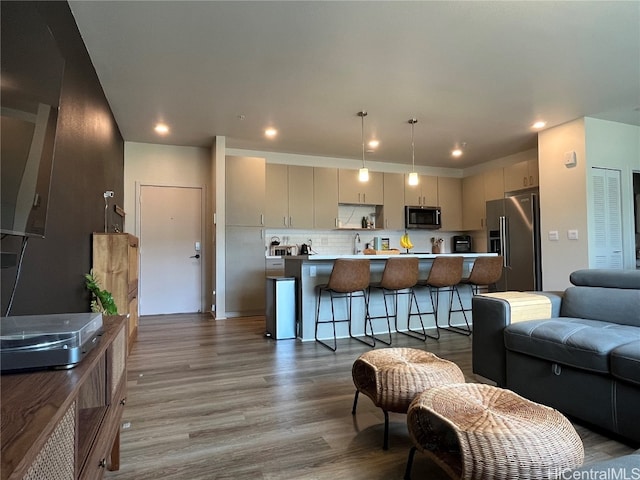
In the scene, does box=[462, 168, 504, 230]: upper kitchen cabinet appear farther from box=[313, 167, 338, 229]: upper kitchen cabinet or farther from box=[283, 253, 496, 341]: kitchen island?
box=[313, 167, 338, 229]: upper kitchen cabinet

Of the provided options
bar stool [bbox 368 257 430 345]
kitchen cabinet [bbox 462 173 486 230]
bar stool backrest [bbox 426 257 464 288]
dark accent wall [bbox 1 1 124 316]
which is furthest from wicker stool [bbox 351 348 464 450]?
kitchen cabinet [bbox 462 173 486 230]

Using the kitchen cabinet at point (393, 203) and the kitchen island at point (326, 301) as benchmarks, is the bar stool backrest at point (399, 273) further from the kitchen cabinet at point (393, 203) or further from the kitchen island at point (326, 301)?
the kitchen cabinet at point (393, 203)

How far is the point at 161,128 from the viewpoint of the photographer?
4871 millimetres

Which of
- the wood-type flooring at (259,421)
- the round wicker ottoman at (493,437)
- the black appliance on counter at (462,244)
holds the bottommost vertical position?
the wood-type flooring at (259,421)

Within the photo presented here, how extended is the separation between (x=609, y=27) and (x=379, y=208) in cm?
434

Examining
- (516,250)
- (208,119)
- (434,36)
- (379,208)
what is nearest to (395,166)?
(379,208)

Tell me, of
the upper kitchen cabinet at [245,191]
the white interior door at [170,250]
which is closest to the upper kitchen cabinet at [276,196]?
the upper kitchen cabinet at [245,191]

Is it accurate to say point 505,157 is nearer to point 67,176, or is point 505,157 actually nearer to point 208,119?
point 208,119

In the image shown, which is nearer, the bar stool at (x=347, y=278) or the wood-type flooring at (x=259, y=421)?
the wood-type flooring at (x=259, y=421)

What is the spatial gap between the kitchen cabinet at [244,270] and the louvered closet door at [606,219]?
14.6 ft

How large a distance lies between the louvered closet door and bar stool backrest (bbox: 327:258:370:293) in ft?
9.73

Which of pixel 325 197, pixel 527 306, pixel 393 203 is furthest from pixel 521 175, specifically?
pixel 527 306

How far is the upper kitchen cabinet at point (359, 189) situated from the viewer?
6.38 m

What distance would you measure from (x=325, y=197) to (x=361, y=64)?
3216mm
